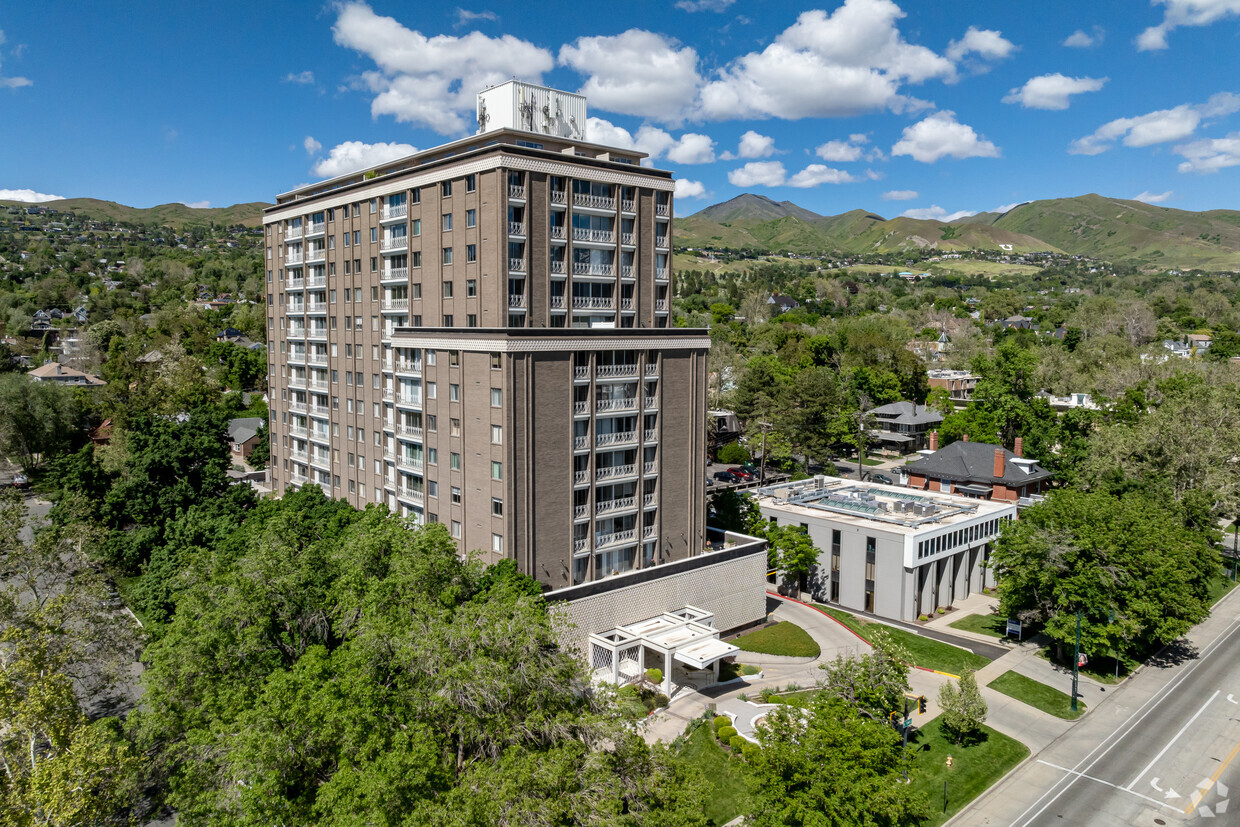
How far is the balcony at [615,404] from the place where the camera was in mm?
52156

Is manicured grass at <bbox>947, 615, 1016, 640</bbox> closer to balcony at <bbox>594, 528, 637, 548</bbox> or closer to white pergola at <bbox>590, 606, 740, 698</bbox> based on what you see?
white pergola at <bbox>590, 606, 740, 698</bbox>

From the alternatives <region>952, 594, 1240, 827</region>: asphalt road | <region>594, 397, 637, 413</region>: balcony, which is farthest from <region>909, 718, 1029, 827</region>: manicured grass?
<region>594, 397, 637, 413</region>: balcony

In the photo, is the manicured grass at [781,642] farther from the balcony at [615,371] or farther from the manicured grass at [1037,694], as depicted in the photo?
the balcony at [615,371]

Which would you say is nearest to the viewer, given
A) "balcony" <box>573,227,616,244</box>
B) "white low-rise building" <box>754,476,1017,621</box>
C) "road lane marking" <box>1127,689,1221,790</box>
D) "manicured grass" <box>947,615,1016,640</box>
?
"road lane marking" <box>1127,689,1221,790</box>

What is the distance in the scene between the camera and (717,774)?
41125 millimetres

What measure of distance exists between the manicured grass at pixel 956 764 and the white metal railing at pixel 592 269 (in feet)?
119

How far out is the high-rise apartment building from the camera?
49281 millimetres

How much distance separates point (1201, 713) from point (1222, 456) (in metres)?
41.1

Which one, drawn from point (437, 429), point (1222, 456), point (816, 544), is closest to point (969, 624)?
point (816, 544)

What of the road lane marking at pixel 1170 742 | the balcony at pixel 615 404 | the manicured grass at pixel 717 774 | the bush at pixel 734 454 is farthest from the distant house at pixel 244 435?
the road lane marking at pixel 1170 742

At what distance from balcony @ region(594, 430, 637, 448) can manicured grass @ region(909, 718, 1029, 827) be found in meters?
25.5

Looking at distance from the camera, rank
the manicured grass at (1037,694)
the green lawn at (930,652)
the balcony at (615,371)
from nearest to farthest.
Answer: the manicured grass at (1037,694), the balcony at (615,371), the green lawn at (930,652)

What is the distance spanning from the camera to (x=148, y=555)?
59.6m

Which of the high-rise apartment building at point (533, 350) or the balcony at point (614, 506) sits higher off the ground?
the high-rise apartment building at point (533, 350)
